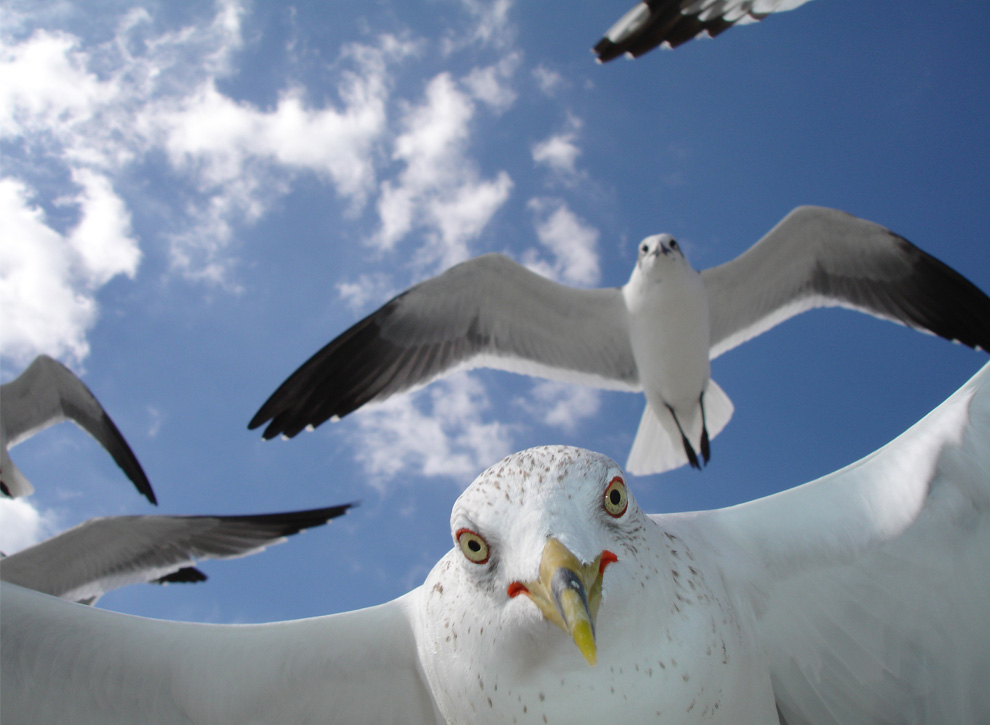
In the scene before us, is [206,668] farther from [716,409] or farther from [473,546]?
[716,409]

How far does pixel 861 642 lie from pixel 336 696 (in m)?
1.08

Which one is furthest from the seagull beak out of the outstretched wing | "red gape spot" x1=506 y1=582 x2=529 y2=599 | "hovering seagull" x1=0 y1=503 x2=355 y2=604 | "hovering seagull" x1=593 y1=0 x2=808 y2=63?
"hovering seagull" x1=0 y1=503 x2=355 y2=604

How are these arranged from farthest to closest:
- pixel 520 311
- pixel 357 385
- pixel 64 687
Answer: pixel 520 311, pixel 357 385, pixel 64 687

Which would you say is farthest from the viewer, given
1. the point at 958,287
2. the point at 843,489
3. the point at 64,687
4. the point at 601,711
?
the point at 958,287

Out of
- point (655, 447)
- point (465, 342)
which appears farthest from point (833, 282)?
point (465, 342)

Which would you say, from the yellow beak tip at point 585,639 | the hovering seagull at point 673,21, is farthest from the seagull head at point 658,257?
the yellow beak tip at point 585,639

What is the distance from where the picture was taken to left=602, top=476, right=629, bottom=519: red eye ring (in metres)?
1.09

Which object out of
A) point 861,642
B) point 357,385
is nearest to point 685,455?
point 357,385

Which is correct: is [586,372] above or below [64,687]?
above

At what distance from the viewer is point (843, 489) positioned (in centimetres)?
140

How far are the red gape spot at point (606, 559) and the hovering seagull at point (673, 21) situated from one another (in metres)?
1.53

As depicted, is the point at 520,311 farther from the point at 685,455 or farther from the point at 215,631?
the point at 215,631

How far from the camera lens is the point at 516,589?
1.01 meters

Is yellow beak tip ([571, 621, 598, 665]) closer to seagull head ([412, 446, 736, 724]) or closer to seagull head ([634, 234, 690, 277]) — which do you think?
seagull head ([412, 446, 736, 724])
